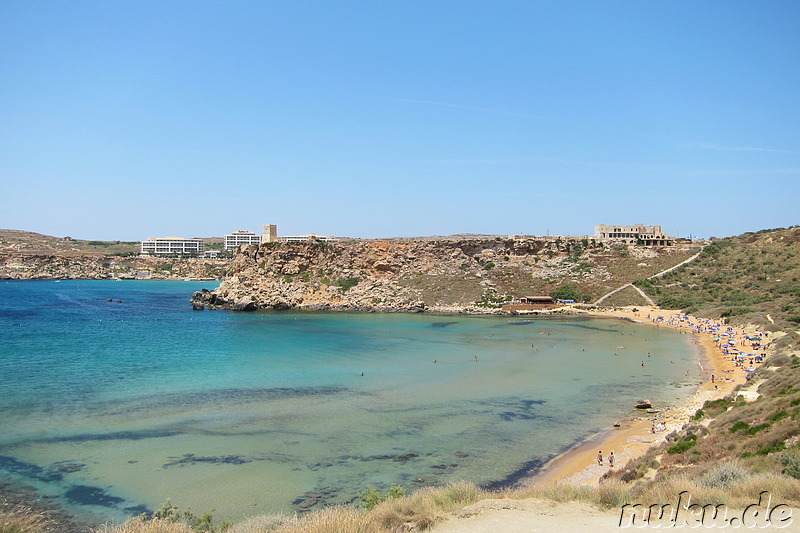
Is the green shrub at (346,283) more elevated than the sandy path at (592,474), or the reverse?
the green shrub at (346,283)

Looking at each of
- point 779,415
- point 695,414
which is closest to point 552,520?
point 779,415

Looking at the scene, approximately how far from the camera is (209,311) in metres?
62.9

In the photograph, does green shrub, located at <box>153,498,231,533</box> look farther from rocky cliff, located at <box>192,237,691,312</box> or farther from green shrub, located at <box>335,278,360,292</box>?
green shrub, located at <box>335,278,360,292</box>

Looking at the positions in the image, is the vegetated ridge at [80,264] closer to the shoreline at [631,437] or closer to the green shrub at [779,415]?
the shoreline at [631,437]

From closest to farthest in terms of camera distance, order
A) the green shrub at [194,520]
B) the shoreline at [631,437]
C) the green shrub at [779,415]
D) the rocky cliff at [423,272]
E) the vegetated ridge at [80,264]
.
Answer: the green shrub at [194,520]
the green shrub at [779,415]
the shoreline at [631,437]
the rocky cliff at [423,272]
the vegetated ridge at [80,264]

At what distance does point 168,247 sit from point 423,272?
335ft

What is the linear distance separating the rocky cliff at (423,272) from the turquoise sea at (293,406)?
829 inches

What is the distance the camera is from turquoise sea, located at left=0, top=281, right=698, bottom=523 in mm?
14766

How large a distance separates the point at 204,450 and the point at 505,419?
10985 millimetres

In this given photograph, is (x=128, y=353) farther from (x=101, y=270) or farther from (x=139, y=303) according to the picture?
(x=101, y=270)

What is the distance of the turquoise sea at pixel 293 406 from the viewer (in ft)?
48.4

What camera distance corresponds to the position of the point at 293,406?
878 inches

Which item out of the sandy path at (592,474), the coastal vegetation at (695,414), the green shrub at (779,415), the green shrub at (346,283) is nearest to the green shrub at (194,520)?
the coastal vegetation at (695,414)

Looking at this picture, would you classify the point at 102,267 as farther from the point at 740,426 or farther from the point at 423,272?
the point at 740,426
